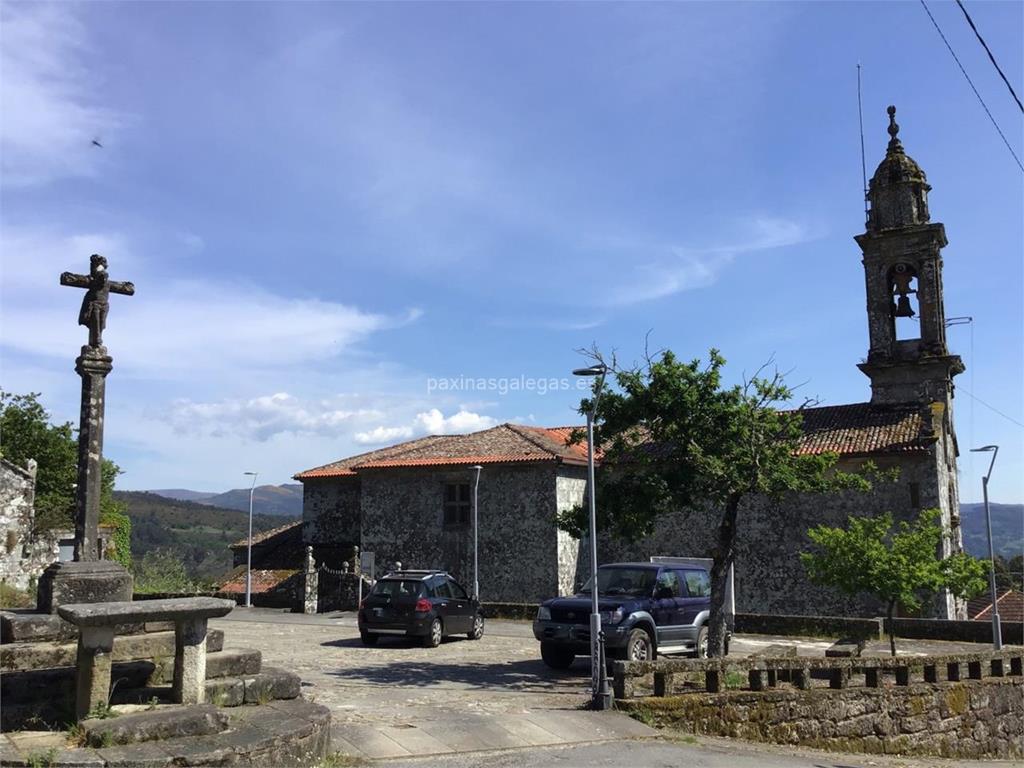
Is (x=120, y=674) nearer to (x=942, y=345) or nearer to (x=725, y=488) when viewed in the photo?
(x=725, y=488)

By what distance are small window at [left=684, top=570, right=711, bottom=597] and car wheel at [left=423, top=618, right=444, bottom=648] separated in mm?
5647

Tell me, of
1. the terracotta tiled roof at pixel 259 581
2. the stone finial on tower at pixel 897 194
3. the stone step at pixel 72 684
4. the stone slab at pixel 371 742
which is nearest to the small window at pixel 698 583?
the stone slab at pixel 371 742

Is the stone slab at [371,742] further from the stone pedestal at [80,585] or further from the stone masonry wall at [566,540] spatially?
the stone masonry wall at [566,540]

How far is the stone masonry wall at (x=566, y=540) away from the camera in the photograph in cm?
2773

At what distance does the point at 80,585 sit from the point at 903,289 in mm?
27927

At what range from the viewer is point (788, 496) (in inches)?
1016

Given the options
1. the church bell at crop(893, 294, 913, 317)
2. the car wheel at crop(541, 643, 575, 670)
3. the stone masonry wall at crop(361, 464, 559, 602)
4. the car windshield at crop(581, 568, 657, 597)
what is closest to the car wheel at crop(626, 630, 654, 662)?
the car windshield at crop(581, 568, 657, 597)

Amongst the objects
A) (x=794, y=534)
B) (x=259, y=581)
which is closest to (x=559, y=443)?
(x=794, y=534)

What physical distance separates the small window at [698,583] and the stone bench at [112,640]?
10.3 meters

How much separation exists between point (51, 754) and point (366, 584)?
2257 centimetres

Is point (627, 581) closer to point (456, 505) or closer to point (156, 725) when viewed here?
point (156, 725)

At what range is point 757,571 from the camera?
25.7 meters

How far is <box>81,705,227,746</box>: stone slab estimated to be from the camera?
6.34m

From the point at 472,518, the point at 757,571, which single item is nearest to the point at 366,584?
the point at 472,518
